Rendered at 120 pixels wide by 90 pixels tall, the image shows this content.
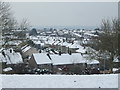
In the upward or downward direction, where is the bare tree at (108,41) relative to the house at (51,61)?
upward

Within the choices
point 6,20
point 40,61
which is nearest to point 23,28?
point 6,20

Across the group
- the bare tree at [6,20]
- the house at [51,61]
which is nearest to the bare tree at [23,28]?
the bare tree at [6,20]

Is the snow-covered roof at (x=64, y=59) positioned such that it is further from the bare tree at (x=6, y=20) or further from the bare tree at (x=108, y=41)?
the bare tree at (x=6, y=20)

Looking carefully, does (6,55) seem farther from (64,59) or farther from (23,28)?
(64,59)

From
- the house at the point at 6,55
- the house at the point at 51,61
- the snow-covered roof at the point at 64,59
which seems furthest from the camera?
the snow-covered roof at the point at 64,59

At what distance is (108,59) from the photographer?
30.6 feet

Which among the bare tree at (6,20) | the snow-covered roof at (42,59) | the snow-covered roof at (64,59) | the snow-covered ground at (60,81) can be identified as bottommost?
the snow-covered roof at (64,59)

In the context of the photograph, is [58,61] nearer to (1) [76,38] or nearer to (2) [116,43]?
(2) [116,43]

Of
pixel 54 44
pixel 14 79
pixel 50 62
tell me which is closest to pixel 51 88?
pixel 14 79

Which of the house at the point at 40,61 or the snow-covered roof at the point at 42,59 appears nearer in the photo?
the house at the point at 40,61

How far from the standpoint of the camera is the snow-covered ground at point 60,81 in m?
4.75

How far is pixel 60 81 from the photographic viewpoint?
197 inches

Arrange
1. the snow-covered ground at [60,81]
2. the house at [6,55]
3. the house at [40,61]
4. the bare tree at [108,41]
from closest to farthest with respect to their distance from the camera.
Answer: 1. the snow-covered ground at [60,81]
2. the bare tree at [108,41]
3. the house at [6,55]
4. the house at [40,61]

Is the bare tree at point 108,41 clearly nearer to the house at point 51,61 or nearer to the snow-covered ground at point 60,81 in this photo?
the snow-covered ground at point 60,81
